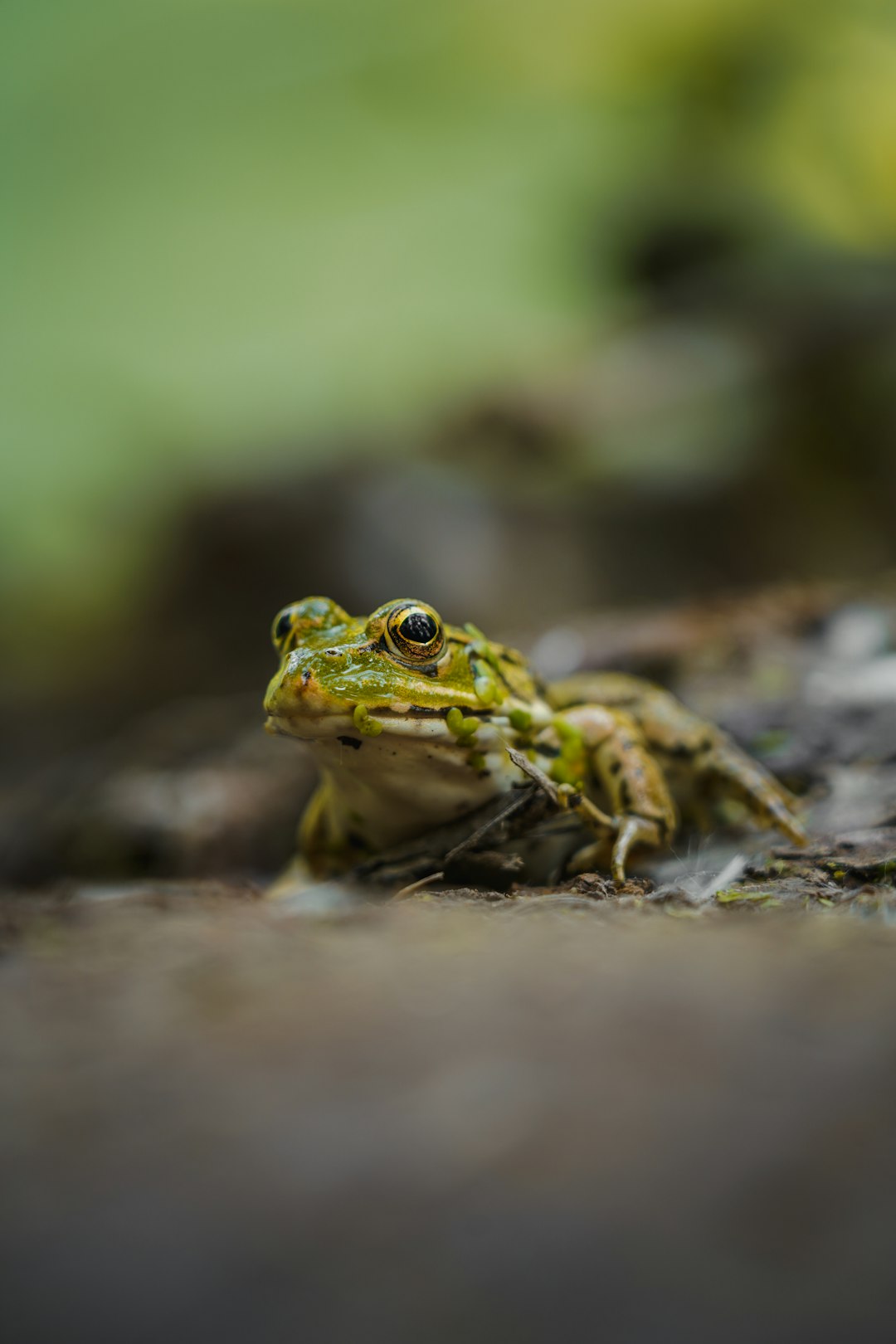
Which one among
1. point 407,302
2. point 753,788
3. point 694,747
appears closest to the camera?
point 753,788

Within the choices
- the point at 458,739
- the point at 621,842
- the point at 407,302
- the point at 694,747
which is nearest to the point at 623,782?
the point at 621,842

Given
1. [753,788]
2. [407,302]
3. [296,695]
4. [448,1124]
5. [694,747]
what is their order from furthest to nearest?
[407,302], [694,747], [753,788], [296,695], [448,1124]

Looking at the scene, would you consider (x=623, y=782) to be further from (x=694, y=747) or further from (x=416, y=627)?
(x=416, y=627)

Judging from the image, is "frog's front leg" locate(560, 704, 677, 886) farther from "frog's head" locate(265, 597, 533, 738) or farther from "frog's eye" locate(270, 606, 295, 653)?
"frog's eye" locate(270, 606, 295, 653)

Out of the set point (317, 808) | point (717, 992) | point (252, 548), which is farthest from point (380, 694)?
point (252, 548)

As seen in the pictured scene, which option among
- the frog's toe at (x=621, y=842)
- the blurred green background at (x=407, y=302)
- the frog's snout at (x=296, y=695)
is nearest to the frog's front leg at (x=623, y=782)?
the frog's toe at (x=621, y=842)

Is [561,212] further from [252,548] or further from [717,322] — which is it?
[252,548]

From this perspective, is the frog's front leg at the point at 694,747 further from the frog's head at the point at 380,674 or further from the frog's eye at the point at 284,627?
the frog's eye at the point at 284,627

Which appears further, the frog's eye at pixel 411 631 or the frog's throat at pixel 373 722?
the frog's eye at pixel 411 631
